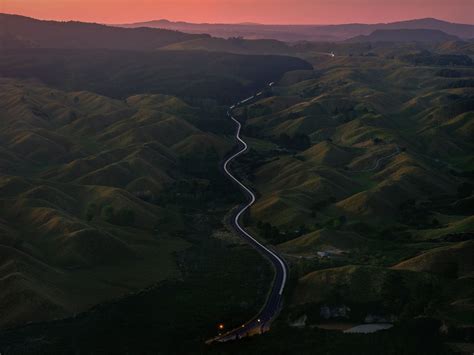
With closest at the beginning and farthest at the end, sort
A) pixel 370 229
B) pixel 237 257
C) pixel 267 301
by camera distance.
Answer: pixel 267 301, pixel 237 257, pixel 370 229

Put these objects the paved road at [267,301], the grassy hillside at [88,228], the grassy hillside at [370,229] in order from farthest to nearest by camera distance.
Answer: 1. the grassy hillside at [88,228]
2. the grassy hillside at [370,229]
3. the paved road at [267,301]

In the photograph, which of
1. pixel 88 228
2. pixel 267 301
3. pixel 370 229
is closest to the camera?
pixel 267 301

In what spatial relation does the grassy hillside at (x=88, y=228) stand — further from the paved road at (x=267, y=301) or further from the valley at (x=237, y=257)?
the paved road at (x=267, y=301)

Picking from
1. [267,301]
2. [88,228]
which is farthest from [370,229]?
[88,228]

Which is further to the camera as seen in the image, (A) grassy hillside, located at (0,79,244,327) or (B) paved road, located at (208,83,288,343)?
(A) grassy hillside, located at (0,79,244,327)

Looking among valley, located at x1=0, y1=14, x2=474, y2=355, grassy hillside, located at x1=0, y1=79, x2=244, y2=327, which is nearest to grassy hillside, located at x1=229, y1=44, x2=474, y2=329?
valley, located at x1=0, y1=14, x2=474, y2=355

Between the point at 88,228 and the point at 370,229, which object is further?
the point at 370,229

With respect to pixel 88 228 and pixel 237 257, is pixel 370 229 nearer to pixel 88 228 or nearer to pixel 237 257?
pixel 237 257

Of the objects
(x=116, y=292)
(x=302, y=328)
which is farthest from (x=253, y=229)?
(x=302, y=328)

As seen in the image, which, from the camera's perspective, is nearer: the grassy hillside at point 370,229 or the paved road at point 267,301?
the paved road at point 267,301

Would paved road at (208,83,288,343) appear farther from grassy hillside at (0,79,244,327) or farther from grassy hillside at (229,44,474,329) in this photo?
grassy hillside at (0,79,244,327)

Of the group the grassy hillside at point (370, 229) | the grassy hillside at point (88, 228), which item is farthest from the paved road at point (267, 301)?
the grassy hillside at point (88, 228)

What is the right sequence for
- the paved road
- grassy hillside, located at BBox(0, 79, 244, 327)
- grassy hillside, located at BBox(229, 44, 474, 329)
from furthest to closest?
grassy hillside, located at BBox(0, 79, 244, 327) → grassy hillside, located at BBox(229, 44, 474, 329) → the paved road
